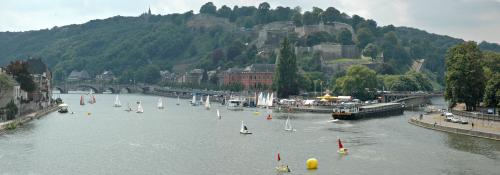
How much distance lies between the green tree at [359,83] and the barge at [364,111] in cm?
2223

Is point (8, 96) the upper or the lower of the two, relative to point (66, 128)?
upper

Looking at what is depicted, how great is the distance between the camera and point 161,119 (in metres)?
90.9

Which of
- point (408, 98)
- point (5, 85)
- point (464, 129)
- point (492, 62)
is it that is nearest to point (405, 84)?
point (408, 98)

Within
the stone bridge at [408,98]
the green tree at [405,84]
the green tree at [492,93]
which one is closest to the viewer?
the green tree at [492,93]

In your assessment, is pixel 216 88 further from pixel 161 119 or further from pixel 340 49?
pixel 161 119

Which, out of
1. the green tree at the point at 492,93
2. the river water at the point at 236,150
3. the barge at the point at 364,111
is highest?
the green tree at the point at 492,93

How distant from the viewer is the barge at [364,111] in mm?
85250

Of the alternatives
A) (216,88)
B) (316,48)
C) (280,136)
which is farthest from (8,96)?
(316,48)

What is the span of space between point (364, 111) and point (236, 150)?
143 ft

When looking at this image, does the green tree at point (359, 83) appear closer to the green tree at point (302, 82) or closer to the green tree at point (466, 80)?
the green tree at point (302, 82)

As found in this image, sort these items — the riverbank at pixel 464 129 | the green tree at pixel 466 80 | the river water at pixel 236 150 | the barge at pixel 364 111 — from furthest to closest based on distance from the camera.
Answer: the barge at pixel 364 111 → the green tree at pixel 466 80 → the riverbank at pixel 464 129 → the river water at pixel 236 150

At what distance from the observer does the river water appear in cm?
4341

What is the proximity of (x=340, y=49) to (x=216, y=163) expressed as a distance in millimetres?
153083

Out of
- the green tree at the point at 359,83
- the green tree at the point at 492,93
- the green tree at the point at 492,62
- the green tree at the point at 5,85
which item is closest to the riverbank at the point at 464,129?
the green tree at the point at 492,93
